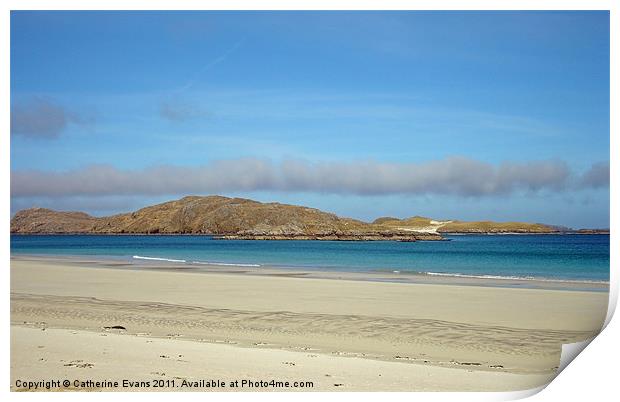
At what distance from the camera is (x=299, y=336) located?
266 inches

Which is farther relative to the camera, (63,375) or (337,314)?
(337,314)

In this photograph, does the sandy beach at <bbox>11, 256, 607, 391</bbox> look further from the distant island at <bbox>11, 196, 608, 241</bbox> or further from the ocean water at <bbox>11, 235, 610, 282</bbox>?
the distant island at <bbox>11, 196, 608, 241</bbox>

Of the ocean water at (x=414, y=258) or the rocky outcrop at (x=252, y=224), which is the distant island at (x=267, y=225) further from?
the ocean water at (x=414, y=258)

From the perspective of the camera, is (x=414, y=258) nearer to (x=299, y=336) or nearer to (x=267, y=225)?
(x=299, y=336)

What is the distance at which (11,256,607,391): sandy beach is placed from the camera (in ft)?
16.3

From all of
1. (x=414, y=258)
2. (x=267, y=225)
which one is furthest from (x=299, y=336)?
(x=267, y=225)

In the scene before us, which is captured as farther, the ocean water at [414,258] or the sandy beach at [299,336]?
the ocean water at [414,258]

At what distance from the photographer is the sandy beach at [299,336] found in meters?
4.96

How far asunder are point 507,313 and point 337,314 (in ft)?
8.18

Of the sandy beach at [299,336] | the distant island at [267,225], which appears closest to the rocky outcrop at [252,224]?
the distant island at [267,225]

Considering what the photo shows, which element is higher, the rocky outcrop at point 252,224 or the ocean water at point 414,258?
the rocky outcrop at point 252,224

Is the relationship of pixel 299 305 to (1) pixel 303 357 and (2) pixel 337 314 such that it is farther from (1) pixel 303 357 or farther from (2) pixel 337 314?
(1) pixel 303 357

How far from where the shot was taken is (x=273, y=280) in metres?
14.4
